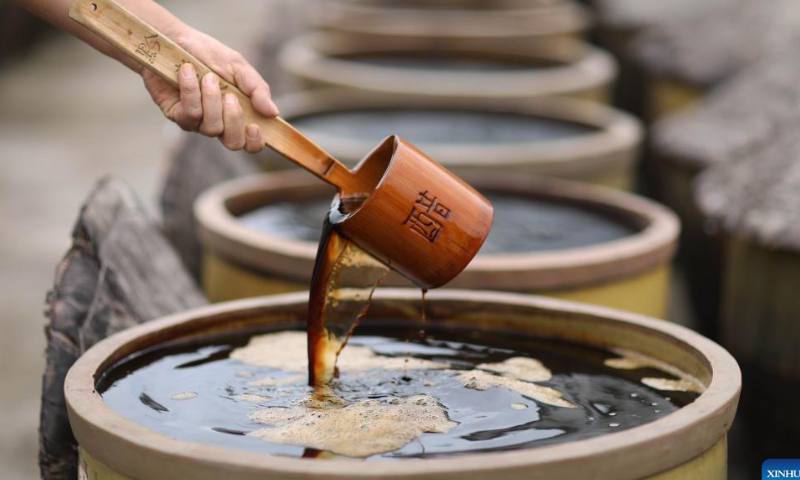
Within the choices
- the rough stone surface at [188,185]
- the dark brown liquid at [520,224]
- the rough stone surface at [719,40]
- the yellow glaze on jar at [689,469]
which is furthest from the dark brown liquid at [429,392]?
the rough stone surface at [719,40]

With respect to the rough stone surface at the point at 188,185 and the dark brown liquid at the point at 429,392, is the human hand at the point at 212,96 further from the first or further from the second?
the rough stone surface at the point at 188,185

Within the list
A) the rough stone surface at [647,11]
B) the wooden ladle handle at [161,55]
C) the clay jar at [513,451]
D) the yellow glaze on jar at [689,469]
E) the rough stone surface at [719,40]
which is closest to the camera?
the clay jar at [513,451]

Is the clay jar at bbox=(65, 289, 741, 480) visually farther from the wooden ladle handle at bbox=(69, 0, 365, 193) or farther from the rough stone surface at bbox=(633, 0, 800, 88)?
the rough stone surface at bbox=(633, 0, 800, 88)

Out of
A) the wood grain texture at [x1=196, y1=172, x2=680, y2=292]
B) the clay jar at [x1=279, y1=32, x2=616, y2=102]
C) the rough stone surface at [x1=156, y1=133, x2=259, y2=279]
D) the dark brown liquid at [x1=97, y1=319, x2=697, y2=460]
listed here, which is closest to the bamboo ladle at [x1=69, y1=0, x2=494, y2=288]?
the dark brown liquid at [x1=97, y1=319, x2=697, y2=460]

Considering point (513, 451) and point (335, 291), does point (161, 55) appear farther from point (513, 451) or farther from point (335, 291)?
point (513, 451)

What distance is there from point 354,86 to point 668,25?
353 cm

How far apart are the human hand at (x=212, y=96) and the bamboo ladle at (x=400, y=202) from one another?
0.9 inches

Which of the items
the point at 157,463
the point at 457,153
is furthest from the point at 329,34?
the point at 157,463

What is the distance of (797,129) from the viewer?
4.27 m

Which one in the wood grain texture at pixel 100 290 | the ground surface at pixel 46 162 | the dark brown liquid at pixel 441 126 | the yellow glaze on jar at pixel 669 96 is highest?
the wood grain texture at pixel 100 290

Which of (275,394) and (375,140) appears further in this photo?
(375,140)

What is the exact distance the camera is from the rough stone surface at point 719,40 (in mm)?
6832

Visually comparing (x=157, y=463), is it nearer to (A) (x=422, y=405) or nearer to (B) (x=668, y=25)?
(A) (x=422, y=405)

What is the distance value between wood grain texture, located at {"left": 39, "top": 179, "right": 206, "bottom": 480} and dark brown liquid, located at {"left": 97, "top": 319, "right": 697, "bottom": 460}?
24 centimetres
